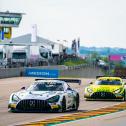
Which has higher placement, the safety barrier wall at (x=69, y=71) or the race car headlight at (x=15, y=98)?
the safety barrier wall at (x=69, y=71)

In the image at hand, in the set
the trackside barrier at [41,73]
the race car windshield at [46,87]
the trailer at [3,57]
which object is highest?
the trailer at [3,57]

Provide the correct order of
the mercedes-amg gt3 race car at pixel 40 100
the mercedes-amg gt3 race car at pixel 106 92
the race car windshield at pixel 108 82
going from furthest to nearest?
the race car windshield at pixel 108 82 → the mercedes-amg gt3 race car at pixel 106 92 → the mercedes-amg gt3 race car at pixel 40 100

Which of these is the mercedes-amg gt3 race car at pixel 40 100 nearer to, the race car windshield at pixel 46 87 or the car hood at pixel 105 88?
the race car windshield at pixel 46 87

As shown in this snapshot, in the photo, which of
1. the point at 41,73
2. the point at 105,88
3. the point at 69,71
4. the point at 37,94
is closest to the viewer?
the point at 37,94

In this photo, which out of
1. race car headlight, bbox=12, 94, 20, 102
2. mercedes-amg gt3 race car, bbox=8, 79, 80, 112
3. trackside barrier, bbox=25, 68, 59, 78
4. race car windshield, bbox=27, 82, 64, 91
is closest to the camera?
mercedes-amg gt3 race car, bbox=8, 79, 80, 112

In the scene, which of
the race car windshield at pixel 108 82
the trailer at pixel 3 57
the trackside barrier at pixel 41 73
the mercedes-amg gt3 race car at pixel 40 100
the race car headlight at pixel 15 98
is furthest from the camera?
the trailer at pixel 3 57

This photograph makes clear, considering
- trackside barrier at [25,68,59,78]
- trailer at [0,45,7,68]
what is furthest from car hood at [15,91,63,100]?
trailer at [0,45,7,68]

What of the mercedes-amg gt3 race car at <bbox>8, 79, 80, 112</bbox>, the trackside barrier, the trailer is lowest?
the mercedes-amg gt3 race car at <bbox>8, 79, 80, 112</bbox>

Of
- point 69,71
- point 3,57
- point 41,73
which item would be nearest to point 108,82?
point 41,73

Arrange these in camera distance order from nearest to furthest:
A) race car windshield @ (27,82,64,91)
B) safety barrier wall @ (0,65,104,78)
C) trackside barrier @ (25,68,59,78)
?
1. race car windshield @ (27,82,64,91)
2. trackside barrier @ (25,68,59,78)
3. safety barrier wall @ (0,65,104,78)

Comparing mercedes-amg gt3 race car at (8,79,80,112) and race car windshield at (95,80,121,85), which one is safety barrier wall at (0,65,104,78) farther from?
mercedes-amg gt3 race car at (8,79,80,112)

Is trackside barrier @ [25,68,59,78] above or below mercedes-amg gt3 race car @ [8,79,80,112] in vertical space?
above

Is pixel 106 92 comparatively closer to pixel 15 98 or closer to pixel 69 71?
pixel 15 98

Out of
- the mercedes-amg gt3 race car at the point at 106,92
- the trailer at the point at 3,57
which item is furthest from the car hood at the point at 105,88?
the trailer at the point at 3,57
